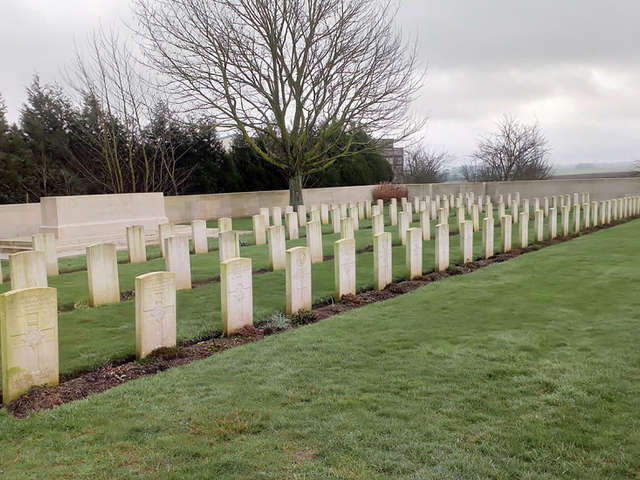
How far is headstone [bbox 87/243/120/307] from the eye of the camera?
7.07 m

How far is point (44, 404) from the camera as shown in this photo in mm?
3898

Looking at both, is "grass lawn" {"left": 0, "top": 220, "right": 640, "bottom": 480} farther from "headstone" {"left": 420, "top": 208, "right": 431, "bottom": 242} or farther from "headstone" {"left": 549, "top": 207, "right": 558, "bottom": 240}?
"headstone" {"left": 549, "top": 207, "right": 558, "bottom": 240}

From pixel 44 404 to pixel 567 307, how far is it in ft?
18.8

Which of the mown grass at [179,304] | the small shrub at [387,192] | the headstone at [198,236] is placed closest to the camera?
the mown grass at [179,304]

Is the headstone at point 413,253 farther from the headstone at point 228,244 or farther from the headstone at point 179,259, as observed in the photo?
the headstone at point 179,259

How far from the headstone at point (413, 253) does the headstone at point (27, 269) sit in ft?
18.1

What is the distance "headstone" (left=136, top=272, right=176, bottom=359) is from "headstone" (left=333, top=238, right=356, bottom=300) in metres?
2.78

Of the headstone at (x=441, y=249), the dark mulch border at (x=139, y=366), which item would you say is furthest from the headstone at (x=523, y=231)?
the dark mulch border at (x=139, y=366)

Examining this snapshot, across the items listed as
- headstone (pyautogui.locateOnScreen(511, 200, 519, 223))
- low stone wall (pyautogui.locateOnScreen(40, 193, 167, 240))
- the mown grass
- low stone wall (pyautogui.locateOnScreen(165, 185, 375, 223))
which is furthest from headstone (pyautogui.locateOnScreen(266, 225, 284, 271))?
low stone wall (pyautogui.locateOnScreen(165, 185, 375, 223))

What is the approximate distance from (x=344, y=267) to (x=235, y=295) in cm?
213

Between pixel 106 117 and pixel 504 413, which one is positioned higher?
pixel 106 117

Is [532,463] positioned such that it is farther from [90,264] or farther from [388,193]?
[388,193]

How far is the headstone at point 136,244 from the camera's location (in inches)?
431

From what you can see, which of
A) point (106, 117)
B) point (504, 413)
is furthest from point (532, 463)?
point (106, 117)
